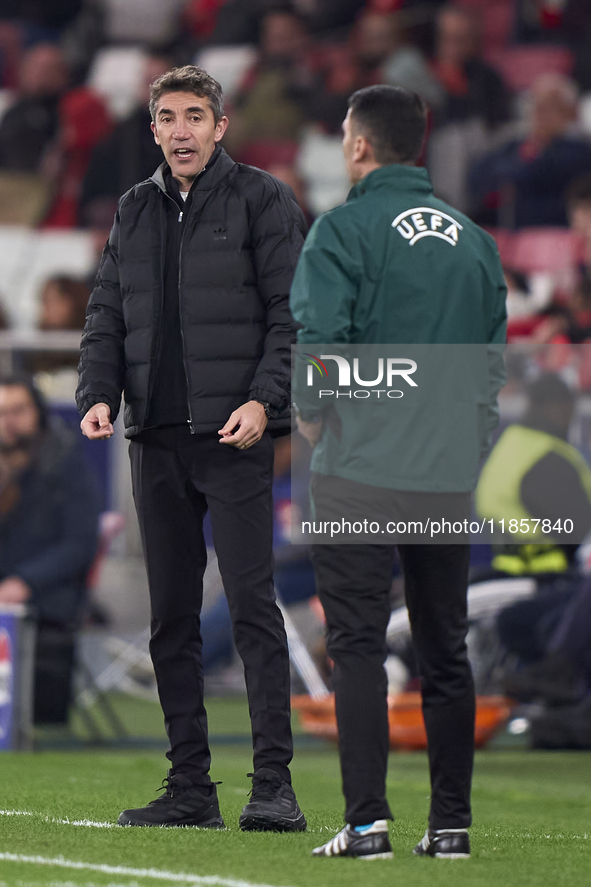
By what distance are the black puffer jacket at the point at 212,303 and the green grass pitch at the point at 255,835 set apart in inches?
40.6

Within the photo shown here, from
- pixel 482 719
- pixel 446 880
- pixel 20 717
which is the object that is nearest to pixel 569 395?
pixel 482 719

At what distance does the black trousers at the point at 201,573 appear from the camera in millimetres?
3842

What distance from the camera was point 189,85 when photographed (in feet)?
12.9

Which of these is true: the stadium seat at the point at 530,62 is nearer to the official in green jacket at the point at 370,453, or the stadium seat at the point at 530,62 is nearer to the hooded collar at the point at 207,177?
the hooded collar at the point at 207,177

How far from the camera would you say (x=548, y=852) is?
12.1 feet

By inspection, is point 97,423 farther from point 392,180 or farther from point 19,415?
point 19,415

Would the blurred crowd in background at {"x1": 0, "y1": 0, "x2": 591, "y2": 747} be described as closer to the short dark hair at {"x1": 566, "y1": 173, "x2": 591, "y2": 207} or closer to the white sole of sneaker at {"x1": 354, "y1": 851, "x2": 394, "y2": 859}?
the short dark hair at {"x1": 566, "y1": 173, "x2": 591, "y2": 207}

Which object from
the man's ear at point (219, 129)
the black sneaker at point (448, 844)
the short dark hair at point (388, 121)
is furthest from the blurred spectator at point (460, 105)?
the black sneaker at point (448, 844)

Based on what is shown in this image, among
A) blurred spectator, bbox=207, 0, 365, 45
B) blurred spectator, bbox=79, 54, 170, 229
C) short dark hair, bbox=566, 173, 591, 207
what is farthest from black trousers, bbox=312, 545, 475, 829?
blurred spectator, bbox=207, 0, 365, 45

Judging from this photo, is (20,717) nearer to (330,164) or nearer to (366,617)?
(366,617)

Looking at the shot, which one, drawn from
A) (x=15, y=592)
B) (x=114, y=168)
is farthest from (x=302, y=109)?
(x=15, y=592)

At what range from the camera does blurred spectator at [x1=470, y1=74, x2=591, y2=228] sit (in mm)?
11289

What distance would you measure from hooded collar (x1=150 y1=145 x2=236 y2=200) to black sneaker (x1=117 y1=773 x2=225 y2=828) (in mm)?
1521

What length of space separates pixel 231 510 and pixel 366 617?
2.27 ft
